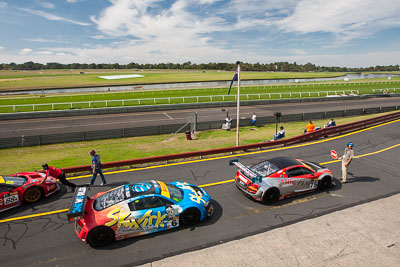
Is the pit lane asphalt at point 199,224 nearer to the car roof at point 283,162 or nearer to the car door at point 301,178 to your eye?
the car door at point 301,178

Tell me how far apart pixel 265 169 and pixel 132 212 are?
522 cm

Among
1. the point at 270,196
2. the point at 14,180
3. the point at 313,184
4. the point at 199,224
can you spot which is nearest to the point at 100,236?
the point at 199,224

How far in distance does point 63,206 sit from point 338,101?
43877mm

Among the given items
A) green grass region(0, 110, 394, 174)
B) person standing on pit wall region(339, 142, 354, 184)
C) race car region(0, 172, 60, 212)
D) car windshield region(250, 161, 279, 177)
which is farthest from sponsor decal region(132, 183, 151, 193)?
person standing on pit wall region(339, 142, 354, 184)

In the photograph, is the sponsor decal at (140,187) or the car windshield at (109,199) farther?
the sponsor decal at (140,187)

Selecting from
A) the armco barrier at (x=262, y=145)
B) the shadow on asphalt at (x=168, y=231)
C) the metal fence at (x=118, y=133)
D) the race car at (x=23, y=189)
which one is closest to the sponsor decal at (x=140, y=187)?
the shadow on asphalt at (x=168, y=231)

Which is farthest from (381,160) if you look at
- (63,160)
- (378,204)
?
(63,160)

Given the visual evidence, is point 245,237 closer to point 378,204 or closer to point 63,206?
point 378,204

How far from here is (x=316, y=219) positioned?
8.09m

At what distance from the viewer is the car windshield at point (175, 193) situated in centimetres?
772

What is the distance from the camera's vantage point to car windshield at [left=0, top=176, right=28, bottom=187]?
8.90m

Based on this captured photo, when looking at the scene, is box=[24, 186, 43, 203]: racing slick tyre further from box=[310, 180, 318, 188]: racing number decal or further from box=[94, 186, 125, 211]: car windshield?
box=[310, 180, 318, 188]: racing number decal

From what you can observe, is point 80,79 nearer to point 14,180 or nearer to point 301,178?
point 14,180

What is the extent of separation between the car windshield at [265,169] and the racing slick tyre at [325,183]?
6.93 ft
